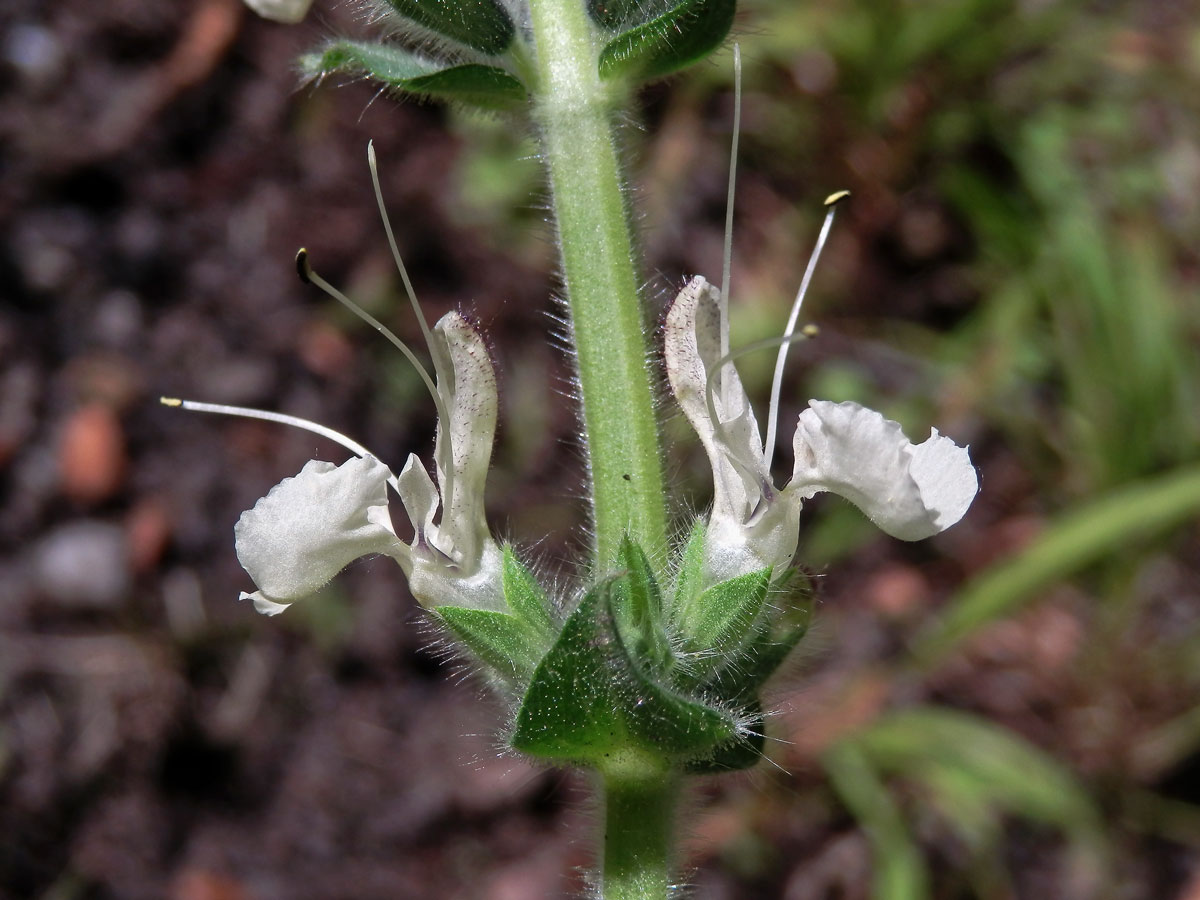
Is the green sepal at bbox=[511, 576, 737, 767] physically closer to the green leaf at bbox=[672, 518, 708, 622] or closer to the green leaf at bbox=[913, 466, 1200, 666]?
the green leaf at bbox=[672, 518, 708, 622]

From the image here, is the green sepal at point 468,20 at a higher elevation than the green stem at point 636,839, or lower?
higher

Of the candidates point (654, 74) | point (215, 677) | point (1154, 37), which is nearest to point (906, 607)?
point (215, 677)

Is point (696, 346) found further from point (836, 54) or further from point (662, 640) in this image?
point (836, 54)

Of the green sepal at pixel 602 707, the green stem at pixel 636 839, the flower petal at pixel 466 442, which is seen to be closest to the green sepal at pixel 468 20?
the flower petal at pixel 466 442

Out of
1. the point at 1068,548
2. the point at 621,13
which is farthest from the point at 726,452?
the point at 1068,548

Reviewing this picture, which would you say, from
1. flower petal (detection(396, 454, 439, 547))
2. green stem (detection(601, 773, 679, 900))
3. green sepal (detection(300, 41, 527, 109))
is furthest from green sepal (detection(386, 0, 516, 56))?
green stem (detection(601, 773, 679, 900))

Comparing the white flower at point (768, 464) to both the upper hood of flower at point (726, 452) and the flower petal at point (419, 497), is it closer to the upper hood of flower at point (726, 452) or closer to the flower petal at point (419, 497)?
the upper hood of flower at point (726, 452)
